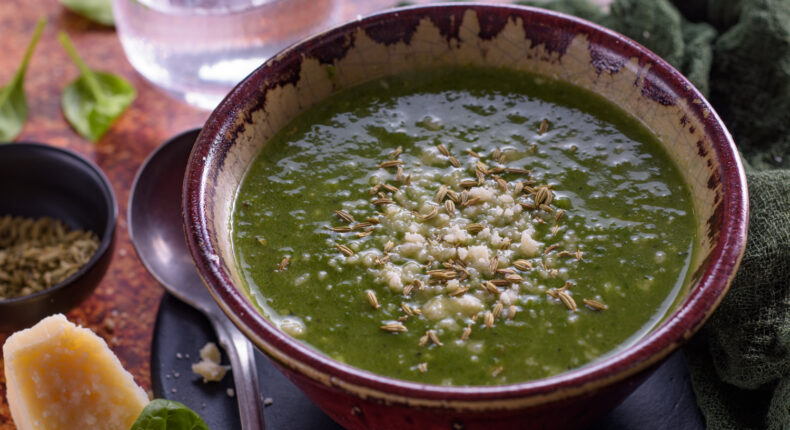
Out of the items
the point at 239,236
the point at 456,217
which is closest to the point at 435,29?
the point at 456,217

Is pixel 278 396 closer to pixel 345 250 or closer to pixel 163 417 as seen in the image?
pixel 163 417

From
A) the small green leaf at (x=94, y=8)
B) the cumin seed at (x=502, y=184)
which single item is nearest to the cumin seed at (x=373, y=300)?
the cumin seed at (x=502, y=184)

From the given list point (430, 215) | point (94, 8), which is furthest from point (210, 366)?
point (94, 8)

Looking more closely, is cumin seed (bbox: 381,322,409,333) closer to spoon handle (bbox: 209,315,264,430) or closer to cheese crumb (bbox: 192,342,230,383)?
spoon handle (bbox: 209,315,264,430)

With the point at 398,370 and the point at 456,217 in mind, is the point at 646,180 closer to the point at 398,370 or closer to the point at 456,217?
the point at 456,217

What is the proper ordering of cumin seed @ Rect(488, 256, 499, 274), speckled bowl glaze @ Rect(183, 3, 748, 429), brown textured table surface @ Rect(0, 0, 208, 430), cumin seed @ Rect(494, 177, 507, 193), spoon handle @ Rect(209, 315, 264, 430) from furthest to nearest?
1. brown textured table surface @ Rect(0, 0, 208, 430)
2. cumin seed @ Rect(494, 177, 507, 193)
3. spoon handle @ Rect(209, 315, 264, 430)
4. cumin seed @ Rect(488, 256, 499, 274)
5. speckled bowl glaze @ Rect(183, 3, 748, 429)

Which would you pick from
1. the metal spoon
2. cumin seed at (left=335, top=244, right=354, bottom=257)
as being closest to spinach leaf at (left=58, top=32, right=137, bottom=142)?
the metal spoon

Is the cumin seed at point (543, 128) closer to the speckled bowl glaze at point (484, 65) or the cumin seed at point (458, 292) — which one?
the speckled bowl glaze at point (484, 65)
